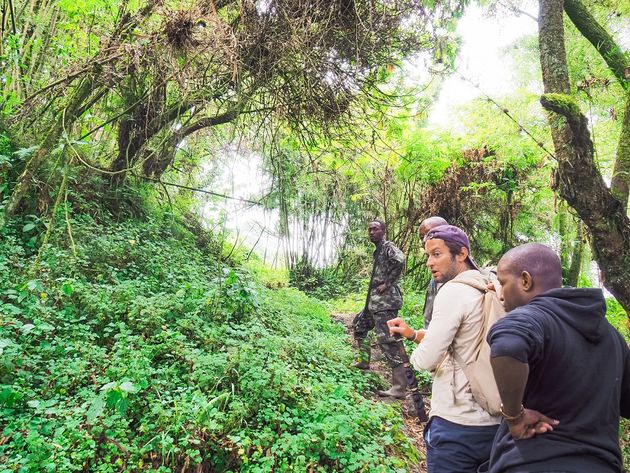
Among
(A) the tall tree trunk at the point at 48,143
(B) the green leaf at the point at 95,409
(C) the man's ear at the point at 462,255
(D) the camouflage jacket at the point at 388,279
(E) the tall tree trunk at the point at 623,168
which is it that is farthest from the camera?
(D) the camouflage jacket at the point at 388,279

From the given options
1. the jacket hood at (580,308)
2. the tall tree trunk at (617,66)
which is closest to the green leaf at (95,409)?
the jacket hood at (580,308)

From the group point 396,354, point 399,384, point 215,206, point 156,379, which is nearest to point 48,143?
point 215,206

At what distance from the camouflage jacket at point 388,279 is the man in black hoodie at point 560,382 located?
145 inches

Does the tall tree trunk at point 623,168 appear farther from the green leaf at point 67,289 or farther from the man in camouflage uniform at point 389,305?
the green leaf at point 67,289

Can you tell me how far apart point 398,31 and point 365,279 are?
857cm

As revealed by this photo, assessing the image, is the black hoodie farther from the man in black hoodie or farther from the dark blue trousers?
the dark blue trousers

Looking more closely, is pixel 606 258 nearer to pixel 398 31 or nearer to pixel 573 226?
pixel 398 31

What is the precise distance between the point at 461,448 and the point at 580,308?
89 centimetres

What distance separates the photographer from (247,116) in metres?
5.86

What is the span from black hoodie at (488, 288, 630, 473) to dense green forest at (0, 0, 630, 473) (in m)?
1.89

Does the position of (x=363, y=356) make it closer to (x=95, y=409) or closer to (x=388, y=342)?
(x=388, y=342)

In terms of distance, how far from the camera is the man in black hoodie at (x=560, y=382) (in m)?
1.43

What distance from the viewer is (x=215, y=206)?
7078 millimetres

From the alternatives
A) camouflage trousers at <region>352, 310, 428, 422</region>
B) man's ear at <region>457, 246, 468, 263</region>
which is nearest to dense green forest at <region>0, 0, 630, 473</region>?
camouflage trousers at <region>352, 310, 428, 422</region>
